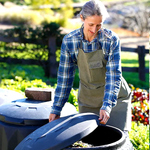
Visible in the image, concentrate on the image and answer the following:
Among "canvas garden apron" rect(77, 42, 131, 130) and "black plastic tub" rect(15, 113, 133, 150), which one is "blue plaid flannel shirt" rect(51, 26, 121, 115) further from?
"black plastic tub" rect(15, 113, 133, 150)

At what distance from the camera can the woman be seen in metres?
2.65

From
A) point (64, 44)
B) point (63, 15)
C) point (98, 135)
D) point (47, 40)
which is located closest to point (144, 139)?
point (98, 135)

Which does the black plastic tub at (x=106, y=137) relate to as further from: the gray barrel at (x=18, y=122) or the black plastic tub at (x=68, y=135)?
the gray barrel at (x=18, y=122)

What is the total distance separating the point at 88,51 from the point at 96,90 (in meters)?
0.37

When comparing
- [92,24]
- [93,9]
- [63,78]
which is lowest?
[63,78]

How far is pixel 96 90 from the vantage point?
303 cm

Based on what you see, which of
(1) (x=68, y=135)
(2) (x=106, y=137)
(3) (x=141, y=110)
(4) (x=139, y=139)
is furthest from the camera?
(3) (x=141, y=110)

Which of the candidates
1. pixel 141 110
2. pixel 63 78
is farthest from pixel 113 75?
pixel 141 110

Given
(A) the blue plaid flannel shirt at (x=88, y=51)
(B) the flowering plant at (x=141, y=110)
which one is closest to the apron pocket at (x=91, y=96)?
(A) the blue plaid flannel shirt at (x=88, y=51)

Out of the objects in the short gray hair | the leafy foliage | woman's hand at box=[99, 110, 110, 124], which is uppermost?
the short gray hair

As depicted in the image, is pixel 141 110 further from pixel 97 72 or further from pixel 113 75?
pixel 113 75

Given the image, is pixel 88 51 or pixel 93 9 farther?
pixel 88 51

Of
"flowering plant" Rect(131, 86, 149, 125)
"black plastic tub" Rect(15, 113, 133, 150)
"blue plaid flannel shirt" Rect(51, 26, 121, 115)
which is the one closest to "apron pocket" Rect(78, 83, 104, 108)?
"blue plaid flannel shirt" Rect(51, 26, 121, 115)

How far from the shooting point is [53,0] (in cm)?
2288
